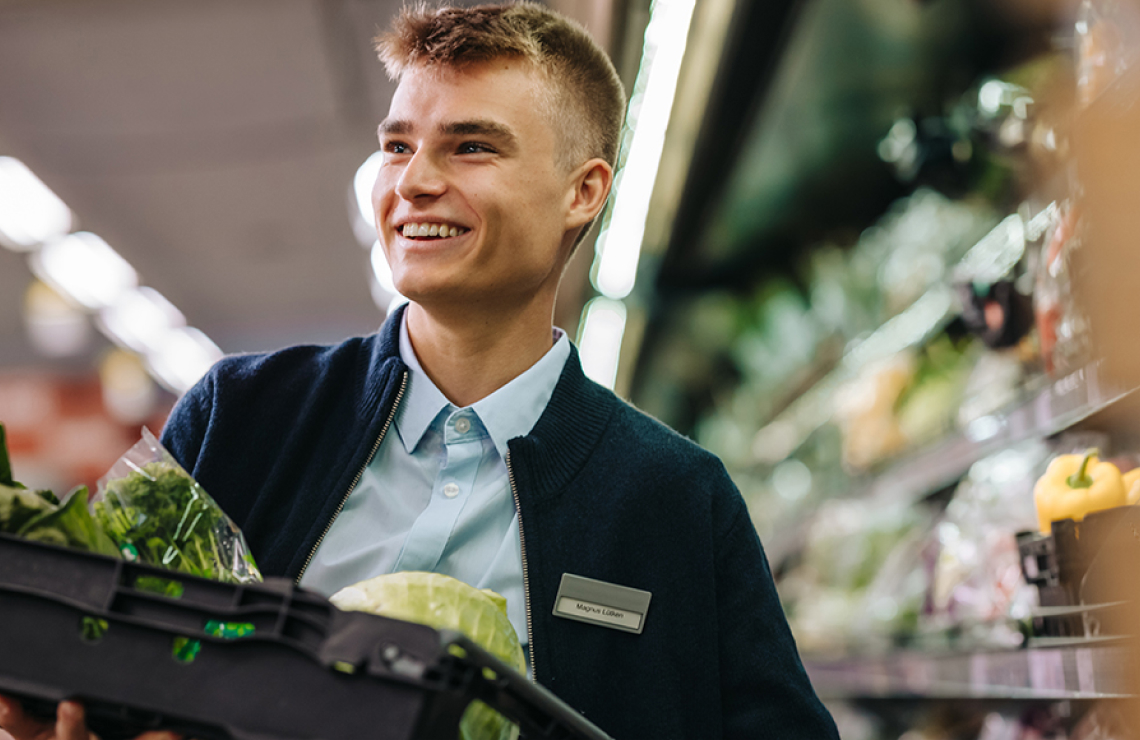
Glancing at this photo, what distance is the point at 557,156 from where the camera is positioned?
5.15ft

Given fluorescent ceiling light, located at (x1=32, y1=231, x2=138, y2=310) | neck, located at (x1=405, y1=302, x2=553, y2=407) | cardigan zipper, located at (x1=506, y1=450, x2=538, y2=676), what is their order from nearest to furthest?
cardigan zipper, located at (x1=506, y1=450, x2=538, y2=676)
neck, located at (x1=405, y1=302, x2=553, y2=407)
fluorescent ceiling light, located at (x1=32, y1=231, x2=138, y2=310)

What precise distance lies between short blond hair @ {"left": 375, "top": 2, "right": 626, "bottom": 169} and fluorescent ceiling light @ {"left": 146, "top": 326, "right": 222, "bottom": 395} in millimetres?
6281

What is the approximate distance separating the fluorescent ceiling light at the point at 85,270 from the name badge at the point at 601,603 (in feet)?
17.5

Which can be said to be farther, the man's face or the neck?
the neck

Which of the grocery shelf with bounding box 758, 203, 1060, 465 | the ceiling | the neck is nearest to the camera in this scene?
the neck

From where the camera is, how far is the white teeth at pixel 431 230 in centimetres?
141

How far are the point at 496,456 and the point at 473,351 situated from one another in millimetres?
187

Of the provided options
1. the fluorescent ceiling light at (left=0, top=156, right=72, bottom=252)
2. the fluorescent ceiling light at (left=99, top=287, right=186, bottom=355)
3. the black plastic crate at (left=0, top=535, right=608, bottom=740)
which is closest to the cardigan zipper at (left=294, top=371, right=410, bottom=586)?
the black plastic crate at (left=0, top=535, right=608, bottom=740)

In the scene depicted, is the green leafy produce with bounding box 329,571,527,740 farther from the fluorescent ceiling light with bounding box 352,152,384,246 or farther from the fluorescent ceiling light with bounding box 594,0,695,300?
the fluorescent ceiling light with bounding box 352,152,384,246

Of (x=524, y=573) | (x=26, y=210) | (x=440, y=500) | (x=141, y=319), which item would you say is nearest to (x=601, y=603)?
(x=524, y=573)

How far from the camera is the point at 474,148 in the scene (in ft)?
4.79

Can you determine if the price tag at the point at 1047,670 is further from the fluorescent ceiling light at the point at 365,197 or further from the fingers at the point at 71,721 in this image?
the fluorescent ceiling light at the point at 365,197

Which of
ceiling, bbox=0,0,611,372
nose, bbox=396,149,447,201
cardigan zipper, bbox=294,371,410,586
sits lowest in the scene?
cardigan zipper, bbox=294,371,410,586

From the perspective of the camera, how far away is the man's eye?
146cm
